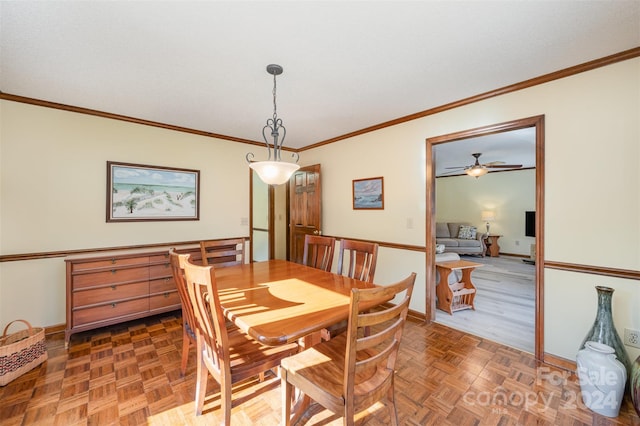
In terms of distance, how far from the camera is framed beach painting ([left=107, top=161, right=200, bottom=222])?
10.2 feet

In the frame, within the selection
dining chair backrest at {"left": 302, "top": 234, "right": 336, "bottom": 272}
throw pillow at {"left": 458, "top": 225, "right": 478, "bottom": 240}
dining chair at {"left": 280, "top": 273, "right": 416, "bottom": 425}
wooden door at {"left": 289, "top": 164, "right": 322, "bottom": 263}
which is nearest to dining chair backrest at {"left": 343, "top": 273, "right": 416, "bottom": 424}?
dining chair at {"left": 280, "top": 273, "right": 416, "bottom": 425}

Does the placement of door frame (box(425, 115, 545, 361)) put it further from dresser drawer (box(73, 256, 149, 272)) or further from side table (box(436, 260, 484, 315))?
dresser drawer (box(73, 256, 149, 272))

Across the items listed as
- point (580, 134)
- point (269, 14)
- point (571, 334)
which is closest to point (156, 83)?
point (269, 14)

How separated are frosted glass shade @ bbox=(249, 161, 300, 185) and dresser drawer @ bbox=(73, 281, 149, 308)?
2012mm

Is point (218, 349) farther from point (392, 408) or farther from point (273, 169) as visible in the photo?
point (273, 169)

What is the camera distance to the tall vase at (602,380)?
5.47 ft

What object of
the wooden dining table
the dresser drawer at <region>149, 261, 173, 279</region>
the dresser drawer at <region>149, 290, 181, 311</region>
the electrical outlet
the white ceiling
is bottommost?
the dresser drawer at <region>149, 290, 181, 311</region>

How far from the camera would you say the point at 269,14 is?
1.54 meters

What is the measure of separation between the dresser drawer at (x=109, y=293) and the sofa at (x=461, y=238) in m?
6.63

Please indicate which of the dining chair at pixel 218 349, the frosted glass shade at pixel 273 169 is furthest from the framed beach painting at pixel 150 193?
the dining chair at pixel 218 349

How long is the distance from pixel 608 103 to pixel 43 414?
4.35 m

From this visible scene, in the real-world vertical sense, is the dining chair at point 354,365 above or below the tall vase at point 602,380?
above

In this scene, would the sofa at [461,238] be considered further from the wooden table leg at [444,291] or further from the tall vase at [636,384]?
the tall vase at [636,384]

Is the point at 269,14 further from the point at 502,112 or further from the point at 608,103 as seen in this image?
the point at 608,103
